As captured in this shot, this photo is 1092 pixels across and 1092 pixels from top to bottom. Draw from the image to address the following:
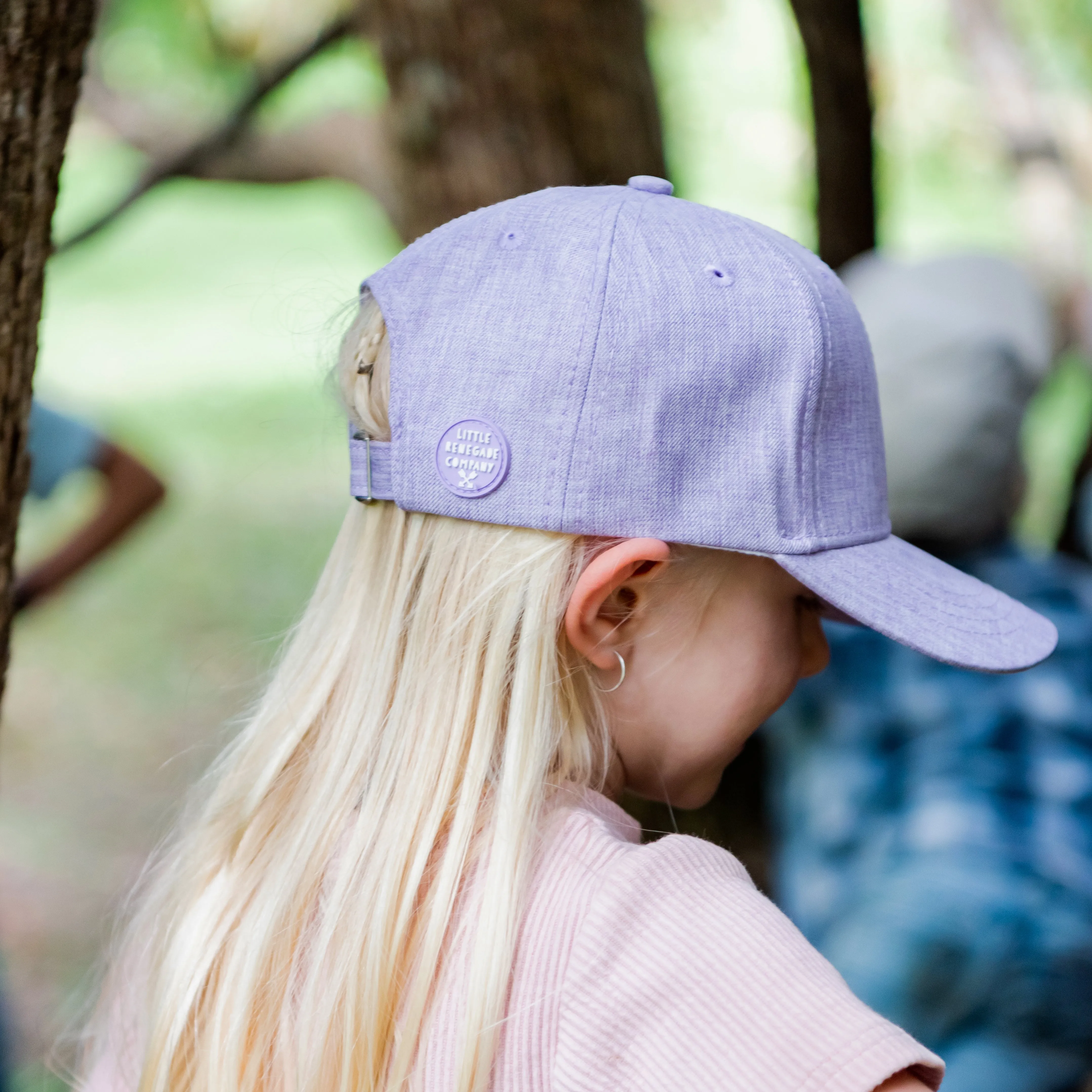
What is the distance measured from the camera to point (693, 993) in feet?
2.26

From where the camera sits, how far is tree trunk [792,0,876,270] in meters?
2.21

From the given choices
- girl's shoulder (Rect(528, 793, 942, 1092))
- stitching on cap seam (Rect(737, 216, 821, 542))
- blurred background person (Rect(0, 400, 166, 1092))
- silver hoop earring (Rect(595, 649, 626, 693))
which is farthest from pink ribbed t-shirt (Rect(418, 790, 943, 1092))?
blurred background person (Rect(0, 400, 166, 1092))

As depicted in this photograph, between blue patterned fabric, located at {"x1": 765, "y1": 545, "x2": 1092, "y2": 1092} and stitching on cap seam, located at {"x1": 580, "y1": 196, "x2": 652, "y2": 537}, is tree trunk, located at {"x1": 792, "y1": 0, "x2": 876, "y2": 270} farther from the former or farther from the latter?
stitching on cap seam, located at {"x1": 580, "y1": 196, "x2": 652, "y2": 537}

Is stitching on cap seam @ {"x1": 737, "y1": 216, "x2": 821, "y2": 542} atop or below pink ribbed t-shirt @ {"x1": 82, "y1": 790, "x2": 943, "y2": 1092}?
atop

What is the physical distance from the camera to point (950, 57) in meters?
4.77

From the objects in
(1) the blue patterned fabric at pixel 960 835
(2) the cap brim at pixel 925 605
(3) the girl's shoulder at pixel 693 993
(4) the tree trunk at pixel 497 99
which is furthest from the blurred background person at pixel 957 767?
(3) the girl's shoulder at pixel 693 993

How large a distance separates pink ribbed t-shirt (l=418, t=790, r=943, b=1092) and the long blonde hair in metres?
0.02

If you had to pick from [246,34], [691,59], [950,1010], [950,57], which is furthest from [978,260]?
[691,59]

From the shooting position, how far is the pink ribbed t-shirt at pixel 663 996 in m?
0.66

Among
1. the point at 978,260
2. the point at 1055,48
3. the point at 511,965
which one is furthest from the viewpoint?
the point at 1055,48

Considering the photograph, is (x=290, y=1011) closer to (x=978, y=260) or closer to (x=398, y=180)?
(x=398, y=180)

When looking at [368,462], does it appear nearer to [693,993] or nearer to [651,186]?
[651,186]

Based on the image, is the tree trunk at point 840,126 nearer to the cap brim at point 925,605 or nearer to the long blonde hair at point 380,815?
the cap brim at point 925,605

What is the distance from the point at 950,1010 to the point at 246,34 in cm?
300
